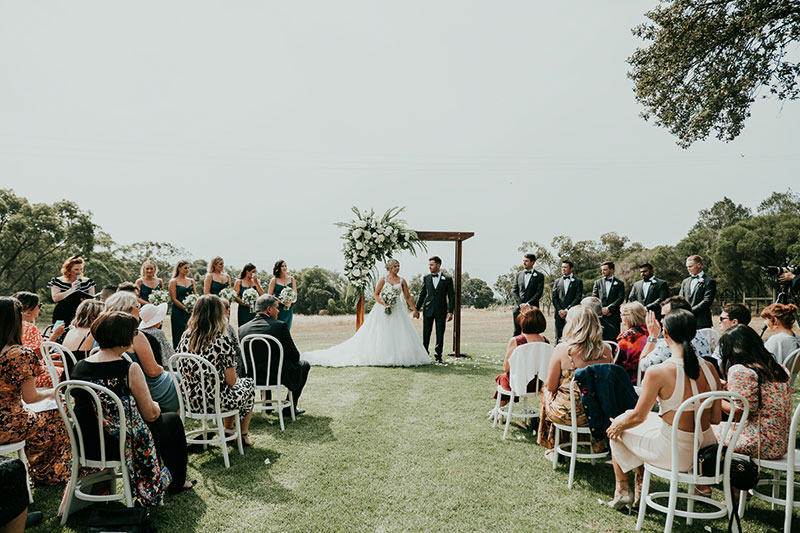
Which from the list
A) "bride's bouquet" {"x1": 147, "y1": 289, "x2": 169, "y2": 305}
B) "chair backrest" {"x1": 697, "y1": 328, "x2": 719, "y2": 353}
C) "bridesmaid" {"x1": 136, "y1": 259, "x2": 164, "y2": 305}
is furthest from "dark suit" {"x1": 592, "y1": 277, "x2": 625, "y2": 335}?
"bridesmaid" {"x1": 136, "y1": 259, "x2": 164, "y2": 305}

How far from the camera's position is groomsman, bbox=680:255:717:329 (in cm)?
790

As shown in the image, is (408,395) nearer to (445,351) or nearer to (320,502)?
(320,502)

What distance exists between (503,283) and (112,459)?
3373cm

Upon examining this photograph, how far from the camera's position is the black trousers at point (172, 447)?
3543mm

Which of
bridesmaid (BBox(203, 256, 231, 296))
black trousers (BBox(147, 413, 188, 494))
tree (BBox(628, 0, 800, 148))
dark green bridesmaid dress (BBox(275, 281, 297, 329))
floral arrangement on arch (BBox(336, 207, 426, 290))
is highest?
tree (BBox(628, 0, 800, 148))

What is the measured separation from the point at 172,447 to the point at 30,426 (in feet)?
3.24

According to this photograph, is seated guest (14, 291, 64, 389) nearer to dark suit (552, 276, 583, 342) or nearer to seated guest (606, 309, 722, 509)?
seated guest (606, 309, 722, 509)

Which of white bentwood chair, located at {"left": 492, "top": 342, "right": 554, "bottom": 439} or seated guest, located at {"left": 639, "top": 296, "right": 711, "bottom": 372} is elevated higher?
A: seated guest, located at {"left": 639, "top": 296, "right": 711, "bottom": 372}

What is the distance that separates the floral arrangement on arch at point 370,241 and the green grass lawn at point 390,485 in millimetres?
4692

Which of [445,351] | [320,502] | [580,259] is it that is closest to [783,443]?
[320,502]

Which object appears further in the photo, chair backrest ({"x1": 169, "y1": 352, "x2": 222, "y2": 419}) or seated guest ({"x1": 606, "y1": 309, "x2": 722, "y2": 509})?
chair backrest ({"x1": 169, "y1": 352, "x2": 222, "y2": 419})

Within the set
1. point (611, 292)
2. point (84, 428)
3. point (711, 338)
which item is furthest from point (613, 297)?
point (84, 428)

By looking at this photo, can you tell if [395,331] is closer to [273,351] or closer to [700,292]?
[273,351]

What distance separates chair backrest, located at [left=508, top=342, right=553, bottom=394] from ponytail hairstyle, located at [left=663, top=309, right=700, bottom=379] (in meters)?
1.78
